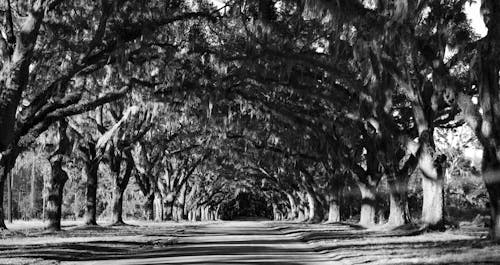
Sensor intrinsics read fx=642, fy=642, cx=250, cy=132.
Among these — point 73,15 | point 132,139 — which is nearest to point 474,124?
point 73,15

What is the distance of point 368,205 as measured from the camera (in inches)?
1287

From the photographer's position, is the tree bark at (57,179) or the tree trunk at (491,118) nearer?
the tree trunk at (491,118)

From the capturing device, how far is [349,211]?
6631 cm

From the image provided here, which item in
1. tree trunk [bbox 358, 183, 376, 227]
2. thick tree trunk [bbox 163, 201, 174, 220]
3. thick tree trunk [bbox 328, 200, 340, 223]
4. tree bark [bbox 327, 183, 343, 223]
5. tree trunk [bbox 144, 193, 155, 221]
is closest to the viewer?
tree trunk [bbox 358, 183, 376, 227]

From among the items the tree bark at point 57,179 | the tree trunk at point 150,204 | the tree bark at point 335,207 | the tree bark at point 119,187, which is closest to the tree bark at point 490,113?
the tree bark at point 57,179

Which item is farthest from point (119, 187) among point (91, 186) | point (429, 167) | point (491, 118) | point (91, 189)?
point (491, 118)

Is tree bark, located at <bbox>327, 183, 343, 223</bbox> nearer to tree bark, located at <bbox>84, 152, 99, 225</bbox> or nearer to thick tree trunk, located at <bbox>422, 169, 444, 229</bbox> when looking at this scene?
tree bark, located at <bbox>84, 152, 99, 225</bbox>

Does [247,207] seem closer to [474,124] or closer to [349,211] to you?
[349,211]

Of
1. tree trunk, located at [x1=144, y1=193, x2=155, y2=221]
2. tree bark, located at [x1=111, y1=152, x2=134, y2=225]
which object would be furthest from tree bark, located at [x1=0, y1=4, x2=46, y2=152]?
tree trunk, located at [x1=144, y1=193, x2=155, y2=221]

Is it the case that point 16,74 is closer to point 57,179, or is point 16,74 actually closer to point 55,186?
point 57,179

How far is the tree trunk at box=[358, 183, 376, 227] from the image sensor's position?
32.2 meters

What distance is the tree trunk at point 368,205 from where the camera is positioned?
106 ft

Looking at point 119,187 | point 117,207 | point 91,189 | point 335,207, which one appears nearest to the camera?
point 91,189

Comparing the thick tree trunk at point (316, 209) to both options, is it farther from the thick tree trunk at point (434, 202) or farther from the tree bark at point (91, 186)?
the thick tree trunk at point (434, 202)
